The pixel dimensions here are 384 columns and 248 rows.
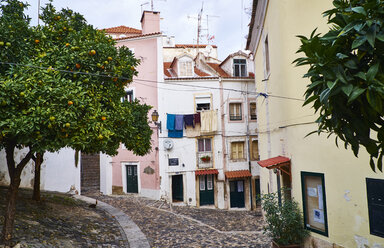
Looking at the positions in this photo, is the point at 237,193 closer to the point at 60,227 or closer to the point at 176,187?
the point at 176,187

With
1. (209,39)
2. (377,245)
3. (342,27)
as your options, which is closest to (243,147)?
(209,39)

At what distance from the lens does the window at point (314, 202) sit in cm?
674

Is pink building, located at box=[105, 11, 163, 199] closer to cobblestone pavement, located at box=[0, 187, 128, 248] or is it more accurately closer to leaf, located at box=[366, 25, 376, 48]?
cobblestone pavement, located at box=[0, 187, 128, 248]

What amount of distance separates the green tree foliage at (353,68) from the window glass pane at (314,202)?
4.79m

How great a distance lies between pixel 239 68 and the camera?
23281mm

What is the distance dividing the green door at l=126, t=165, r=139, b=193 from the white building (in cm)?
249

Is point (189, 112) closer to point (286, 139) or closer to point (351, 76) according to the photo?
point (286, 139)

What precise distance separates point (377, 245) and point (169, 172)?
16.7 metres

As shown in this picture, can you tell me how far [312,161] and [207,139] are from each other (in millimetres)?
14854

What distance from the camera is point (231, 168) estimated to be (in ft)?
72.4

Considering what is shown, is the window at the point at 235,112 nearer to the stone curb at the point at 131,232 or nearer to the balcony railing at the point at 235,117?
→ the balcony railing at the point at 235,117

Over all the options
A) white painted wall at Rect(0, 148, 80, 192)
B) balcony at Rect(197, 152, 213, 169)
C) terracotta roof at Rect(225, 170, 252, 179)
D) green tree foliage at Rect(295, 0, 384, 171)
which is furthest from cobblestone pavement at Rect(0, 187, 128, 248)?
terracotta roof at Rect(225, 170, 252, 179)

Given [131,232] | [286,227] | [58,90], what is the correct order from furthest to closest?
[131,232]
[286,227]
[58,90]

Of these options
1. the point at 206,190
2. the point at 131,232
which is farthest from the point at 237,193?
the point at 131,232
